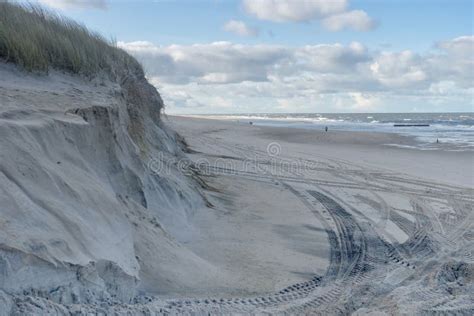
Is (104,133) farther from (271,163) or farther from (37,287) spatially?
(271,163)

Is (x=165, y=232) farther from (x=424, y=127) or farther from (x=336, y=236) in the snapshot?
(x=424, y=127)

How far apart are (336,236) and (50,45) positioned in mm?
5735

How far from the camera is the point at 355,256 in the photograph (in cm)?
734

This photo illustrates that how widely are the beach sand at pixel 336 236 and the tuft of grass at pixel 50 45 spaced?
324 centimetres

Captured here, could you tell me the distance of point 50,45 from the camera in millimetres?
7430

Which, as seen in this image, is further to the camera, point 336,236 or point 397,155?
point 397,155

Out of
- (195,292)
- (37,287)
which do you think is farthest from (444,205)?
(37,287)

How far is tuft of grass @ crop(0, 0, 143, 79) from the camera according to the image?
6.59 metres

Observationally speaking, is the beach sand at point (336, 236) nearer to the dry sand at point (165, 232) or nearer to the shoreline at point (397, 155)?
the dry sand at point (165, 232)

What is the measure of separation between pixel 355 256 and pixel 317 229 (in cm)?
158

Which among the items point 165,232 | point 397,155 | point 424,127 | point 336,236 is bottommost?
point 336,236

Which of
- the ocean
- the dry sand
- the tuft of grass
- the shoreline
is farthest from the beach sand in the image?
the ocean

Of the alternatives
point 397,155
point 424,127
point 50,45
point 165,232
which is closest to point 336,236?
point 165,232

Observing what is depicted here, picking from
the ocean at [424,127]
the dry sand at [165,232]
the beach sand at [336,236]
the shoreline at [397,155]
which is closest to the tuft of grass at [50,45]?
the dry sand at [165,232]
